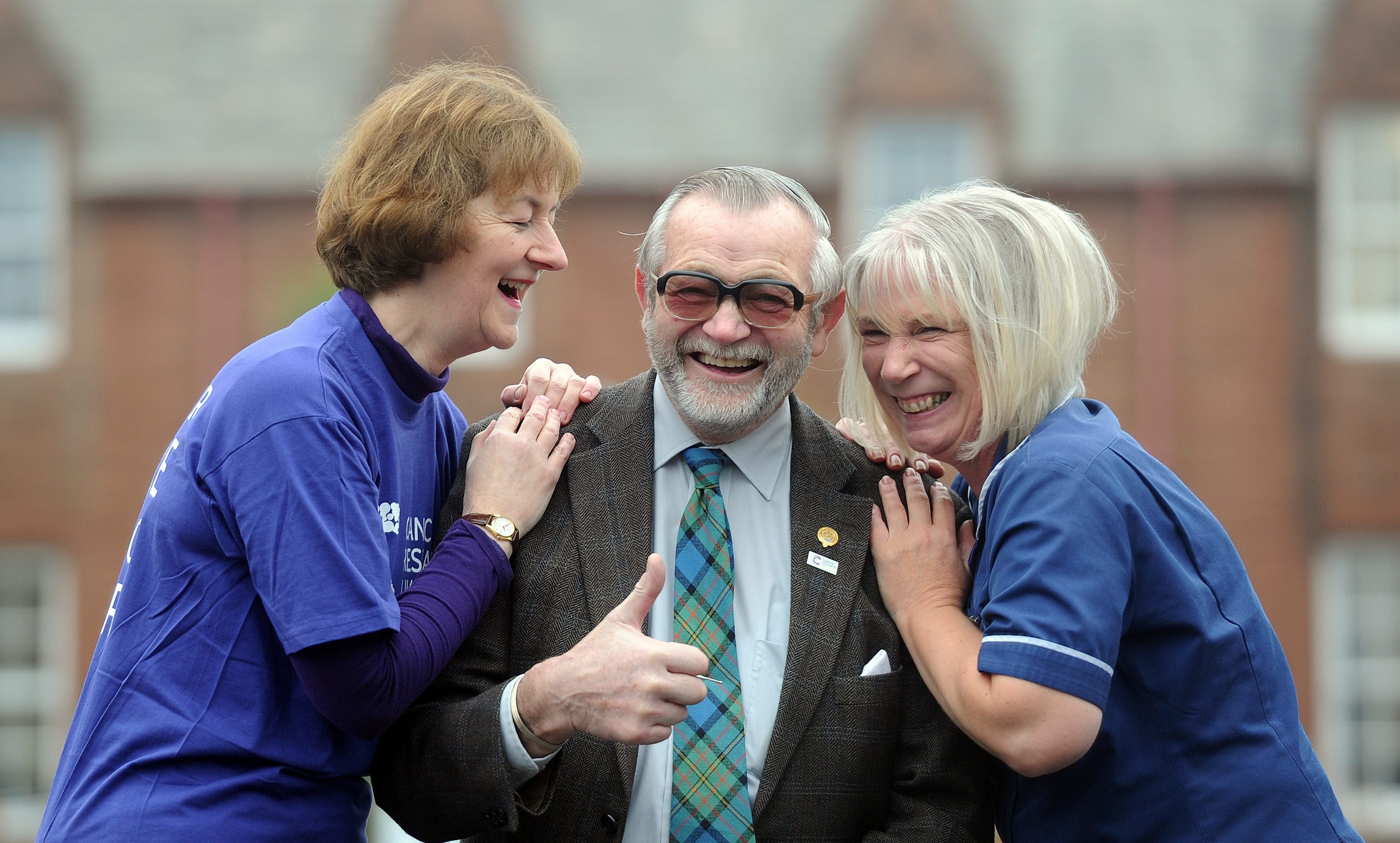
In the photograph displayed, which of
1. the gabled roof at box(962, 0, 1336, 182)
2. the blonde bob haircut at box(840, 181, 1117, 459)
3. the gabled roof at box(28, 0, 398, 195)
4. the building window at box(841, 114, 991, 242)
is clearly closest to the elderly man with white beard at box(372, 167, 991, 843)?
the blonde bob haircut at box(840, 181, 1117, 459)

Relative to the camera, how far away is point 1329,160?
12422mm

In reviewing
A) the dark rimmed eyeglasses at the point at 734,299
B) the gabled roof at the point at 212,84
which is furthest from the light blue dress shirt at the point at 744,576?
the gabled roof at the point at 212,84

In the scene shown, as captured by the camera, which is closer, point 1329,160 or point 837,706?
point 837,706

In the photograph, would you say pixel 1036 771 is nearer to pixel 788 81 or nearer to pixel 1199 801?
pixel 1199 801

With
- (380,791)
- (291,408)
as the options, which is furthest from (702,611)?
(291,408)

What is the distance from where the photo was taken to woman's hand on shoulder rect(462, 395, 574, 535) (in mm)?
2676

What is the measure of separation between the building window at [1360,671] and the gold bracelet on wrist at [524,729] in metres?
11.3

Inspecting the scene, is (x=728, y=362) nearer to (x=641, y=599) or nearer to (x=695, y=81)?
(x=641, y=599)

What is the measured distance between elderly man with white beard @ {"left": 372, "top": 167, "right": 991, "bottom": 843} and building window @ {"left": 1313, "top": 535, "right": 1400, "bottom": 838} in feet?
35.2

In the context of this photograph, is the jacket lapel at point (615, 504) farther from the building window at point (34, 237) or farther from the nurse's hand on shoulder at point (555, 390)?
the building window at point (34, 237)

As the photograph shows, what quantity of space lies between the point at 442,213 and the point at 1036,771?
1.43 m

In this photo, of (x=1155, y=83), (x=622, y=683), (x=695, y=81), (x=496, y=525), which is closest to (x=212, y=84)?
(x=695, y=81)

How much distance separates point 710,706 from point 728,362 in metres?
0.69

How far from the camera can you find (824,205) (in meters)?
12.4
